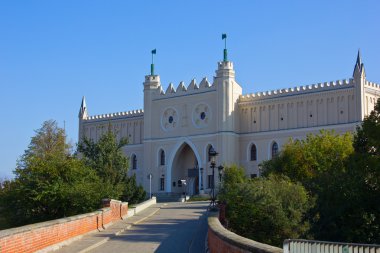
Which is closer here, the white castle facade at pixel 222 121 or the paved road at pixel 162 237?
the paved road at pixel 162 237

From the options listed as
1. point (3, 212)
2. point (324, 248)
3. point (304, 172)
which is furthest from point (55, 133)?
point (324, 248)

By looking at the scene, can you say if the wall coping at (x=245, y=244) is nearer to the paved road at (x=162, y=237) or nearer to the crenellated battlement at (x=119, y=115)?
the paved road at (x=162, y=237)

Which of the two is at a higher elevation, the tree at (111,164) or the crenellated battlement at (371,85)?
the crenellated battlement at (371,85)

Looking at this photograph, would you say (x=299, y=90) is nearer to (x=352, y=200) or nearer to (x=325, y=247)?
(x=352, y=200)

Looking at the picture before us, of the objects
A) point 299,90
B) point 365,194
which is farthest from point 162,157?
point 365,194

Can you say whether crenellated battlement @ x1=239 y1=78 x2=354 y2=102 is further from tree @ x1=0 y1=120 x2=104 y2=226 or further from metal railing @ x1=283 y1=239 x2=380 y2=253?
metal railing @ x1=283 y1=239 x2=380 y2=253

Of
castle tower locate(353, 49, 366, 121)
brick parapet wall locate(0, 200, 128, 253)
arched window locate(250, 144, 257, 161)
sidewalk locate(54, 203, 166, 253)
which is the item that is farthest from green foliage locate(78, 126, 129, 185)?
castle tower locate(353, 49, 366, 121)

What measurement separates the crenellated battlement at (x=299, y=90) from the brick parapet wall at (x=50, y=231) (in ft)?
108

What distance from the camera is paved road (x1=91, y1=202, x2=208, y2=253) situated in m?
17.4

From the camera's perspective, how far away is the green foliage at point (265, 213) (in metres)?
21.3

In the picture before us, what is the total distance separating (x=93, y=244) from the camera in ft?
58.1

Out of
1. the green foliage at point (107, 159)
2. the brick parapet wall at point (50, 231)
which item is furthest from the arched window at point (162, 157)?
the brick parapet wall at point (50, 231)

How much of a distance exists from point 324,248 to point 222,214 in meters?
13.8

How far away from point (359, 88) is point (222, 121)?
13.3 metres
